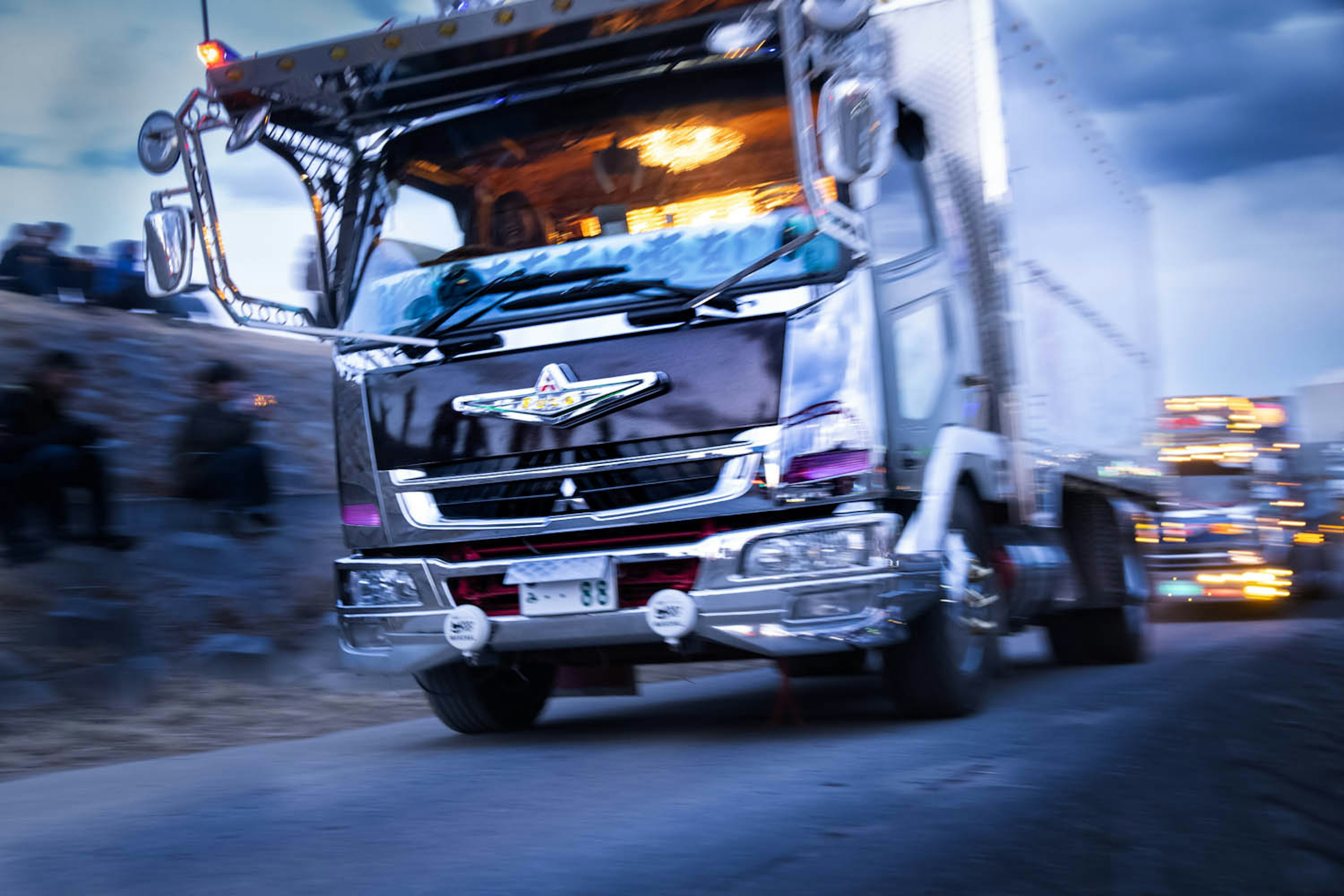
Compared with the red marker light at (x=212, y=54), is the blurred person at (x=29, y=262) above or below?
above

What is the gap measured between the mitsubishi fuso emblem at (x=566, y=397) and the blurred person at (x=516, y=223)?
599 millimetres

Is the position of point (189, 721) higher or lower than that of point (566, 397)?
lower

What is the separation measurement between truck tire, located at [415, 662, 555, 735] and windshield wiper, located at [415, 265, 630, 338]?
1.54 m

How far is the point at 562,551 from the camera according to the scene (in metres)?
5.75

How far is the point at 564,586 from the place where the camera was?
568cm

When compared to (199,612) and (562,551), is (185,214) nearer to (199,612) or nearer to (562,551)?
(562,551)

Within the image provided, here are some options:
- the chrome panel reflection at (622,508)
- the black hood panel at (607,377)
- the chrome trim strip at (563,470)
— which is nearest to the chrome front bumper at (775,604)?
the chrome panel reflection at (622,508)

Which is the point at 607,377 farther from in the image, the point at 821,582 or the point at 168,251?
the point at 168,251

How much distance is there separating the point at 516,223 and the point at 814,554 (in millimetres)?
1838

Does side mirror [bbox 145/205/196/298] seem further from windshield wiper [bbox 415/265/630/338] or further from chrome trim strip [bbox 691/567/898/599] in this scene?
chrome trim strip [bbox 691/567/898/599]

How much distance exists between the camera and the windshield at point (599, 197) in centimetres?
562

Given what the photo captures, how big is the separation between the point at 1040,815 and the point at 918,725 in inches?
78.6

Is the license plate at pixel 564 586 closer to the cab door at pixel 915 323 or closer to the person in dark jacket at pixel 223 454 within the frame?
the cab door at pixel 915 323

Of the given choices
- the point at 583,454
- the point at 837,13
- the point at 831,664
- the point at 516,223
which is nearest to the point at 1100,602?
the point at 831,664
